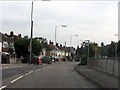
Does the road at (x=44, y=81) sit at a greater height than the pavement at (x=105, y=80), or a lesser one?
lesser

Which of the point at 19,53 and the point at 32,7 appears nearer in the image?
the point at 32,7

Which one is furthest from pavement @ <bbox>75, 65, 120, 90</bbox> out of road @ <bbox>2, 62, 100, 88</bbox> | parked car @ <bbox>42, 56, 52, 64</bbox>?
parked car @ <bbox>42, 56, 52, 64</bbox>

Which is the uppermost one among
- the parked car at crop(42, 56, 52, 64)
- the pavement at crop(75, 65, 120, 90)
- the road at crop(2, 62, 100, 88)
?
the parked car at crop(42, 56, 52, 64)

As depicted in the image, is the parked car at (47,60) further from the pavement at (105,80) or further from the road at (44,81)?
the pavement at (105,80)

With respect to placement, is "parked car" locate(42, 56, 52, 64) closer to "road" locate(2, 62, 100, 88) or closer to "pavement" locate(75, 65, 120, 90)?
"road" locate(2, 62, 100, 88)

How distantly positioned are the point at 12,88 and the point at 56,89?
2.13 metres

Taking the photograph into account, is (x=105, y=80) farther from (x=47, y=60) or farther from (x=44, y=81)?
(x=47, y=60)

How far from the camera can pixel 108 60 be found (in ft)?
96.7

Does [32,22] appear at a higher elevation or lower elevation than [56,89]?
higher

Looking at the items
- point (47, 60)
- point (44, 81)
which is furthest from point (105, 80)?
point (47, 60)

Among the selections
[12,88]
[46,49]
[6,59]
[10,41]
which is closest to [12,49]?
[10,41]

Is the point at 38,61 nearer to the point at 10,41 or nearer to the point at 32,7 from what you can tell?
the point at 32,7

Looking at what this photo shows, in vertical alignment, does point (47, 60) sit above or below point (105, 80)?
above

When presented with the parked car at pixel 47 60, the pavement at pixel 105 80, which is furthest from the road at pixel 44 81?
the parked car at pixel 47 60
